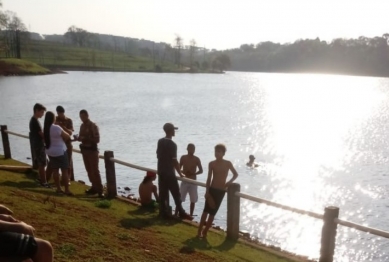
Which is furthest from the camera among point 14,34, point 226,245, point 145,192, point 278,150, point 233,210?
point 14,34

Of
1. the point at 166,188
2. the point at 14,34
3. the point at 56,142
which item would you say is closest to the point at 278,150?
the point at 166,188

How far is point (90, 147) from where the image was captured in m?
10.2

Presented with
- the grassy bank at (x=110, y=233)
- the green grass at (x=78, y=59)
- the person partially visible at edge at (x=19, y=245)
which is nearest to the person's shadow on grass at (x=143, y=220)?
the grassy bank at (x=110, y=233)

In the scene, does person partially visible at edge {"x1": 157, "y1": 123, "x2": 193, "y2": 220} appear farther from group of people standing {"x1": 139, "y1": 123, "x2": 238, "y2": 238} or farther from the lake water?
the lake water

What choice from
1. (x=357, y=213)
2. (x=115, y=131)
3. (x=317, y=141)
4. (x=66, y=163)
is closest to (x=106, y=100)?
(x=115, y=131)

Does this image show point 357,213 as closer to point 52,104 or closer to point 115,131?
point 115,131

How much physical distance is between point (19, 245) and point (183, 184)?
726 centimetres

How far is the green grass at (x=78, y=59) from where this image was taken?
156 meters

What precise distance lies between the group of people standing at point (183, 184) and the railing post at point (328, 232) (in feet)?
5.99

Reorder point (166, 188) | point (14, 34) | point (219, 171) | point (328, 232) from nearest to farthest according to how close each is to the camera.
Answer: point (328, 232)
point (219, 171)
point (166, 188)
point (14, 34)

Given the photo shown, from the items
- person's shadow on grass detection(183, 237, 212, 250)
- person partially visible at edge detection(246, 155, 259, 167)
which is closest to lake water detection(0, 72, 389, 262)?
person partially visible at edge detection(246, 155, 259, 167)

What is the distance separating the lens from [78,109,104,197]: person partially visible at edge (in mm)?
9812

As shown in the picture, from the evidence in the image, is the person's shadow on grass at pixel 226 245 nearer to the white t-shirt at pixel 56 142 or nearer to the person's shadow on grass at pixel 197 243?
the person's shadow on grass at pixel 197 243

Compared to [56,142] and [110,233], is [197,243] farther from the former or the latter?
[56,142]
